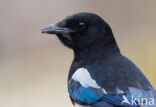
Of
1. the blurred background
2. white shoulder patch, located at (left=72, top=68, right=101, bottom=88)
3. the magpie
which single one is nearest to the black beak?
the magpie

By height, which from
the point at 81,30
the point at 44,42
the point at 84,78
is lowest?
the point at 44,42

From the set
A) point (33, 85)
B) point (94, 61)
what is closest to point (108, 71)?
point (94, 61)

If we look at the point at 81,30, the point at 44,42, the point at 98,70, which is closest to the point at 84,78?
the point at 98,70

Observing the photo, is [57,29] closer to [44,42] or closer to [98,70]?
[98,70]

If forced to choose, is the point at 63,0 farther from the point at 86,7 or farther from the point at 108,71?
the point at 108,71

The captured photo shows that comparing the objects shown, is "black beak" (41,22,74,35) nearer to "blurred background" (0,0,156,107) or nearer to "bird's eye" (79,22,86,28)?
"bird's eye" (79,22,86,28)

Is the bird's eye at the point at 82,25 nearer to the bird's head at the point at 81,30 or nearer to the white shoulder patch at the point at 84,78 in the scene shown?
the bird's head at the point at 81,30
